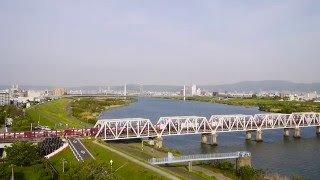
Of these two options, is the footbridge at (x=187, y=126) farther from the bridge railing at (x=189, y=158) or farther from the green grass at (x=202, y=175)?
the green grass at (x=202, y=175)

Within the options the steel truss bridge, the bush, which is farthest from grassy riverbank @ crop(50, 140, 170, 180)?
the bush

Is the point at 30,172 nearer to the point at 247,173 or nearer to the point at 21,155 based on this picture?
the point at 21,155

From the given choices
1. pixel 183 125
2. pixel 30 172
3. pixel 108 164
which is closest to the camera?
pixel 108 164

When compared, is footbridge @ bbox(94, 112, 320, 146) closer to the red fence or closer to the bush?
the red fence

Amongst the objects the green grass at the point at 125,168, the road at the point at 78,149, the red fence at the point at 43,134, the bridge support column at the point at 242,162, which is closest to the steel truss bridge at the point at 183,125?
the red fence at the point at 43,134

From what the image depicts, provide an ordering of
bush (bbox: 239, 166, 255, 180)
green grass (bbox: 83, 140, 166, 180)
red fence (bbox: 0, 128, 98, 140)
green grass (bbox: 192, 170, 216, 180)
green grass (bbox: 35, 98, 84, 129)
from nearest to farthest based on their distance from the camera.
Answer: green grass (bbox: 83, 140, 166, 180)
green grass (bbox: 192, 170, 216, 180)
bush (bbox: 239, 166, 255, 180)
red fence (bbox: 0, 128, 98, 140)
green grass (bbox: 35, 98, 84, 129)

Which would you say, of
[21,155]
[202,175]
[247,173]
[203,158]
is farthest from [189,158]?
[21,155]
